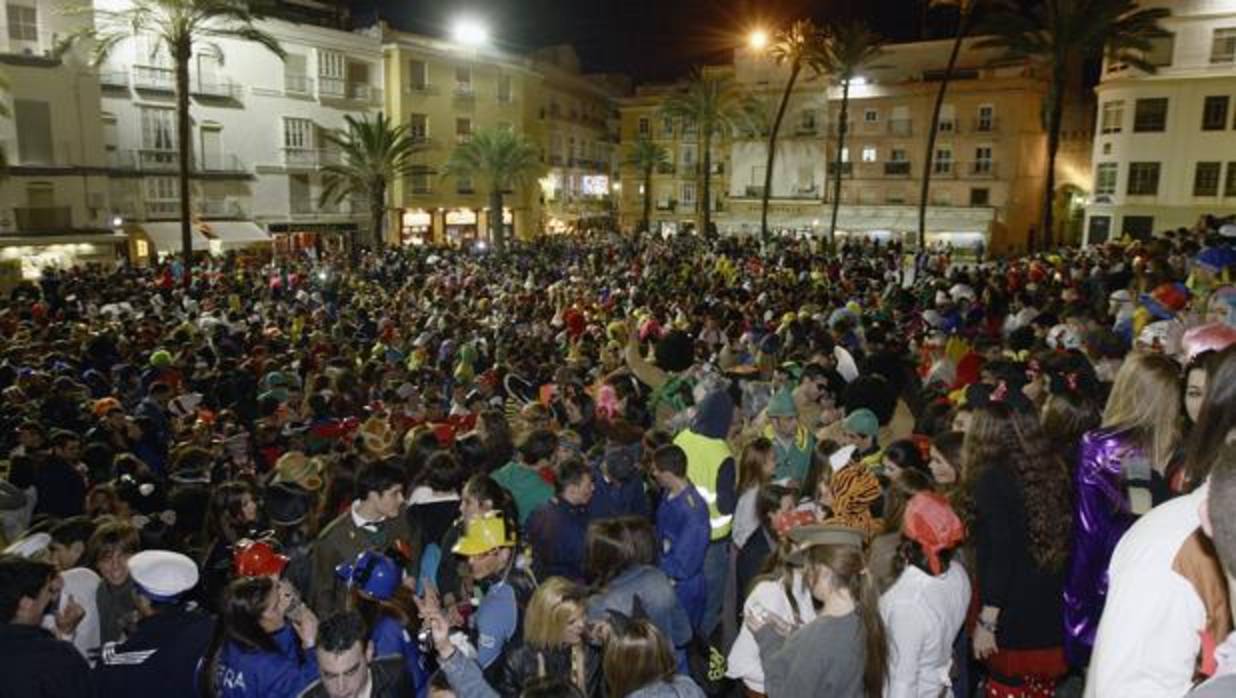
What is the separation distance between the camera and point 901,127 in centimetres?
5031

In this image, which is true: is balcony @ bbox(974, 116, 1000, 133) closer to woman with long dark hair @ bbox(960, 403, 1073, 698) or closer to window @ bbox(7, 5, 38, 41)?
window @ bbox(7, 5, 38, 41)

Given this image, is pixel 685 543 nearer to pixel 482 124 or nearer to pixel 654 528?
pixel 654 528

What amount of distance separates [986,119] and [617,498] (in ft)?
161

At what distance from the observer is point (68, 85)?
31.9m

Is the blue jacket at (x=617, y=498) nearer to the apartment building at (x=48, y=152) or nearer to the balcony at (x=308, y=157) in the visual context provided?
the apartment building at (x=48, y=152)

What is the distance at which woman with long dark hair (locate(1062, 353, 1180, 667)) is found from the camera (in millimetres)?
3641

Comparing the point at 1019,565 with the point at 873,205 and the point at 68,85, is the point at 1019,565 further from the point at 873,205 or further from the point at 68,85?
the point at 873,205

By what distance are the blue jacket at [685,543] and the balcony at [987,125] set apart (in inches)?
1912

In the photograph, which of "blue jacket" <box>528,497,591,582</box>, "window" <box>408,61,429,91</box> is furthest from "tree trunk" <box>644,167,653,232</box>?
"blue jacket" <box>528,497,591,582</box>

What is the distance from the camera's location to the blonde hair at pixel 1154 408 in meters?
3.69

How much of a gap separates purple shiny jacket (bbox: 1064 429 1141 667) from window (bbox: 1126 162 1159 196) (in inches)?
1582

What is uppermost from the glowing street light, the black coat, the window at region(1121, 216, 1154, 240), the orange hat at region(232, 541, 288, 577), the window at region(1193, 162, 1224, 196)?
the glowing street light

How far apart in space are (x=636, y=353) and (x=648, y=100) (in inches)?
2217

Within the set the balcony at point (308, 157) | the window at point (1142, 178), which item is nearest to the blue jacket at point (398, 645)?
A: the balcony at point (308, 157)
